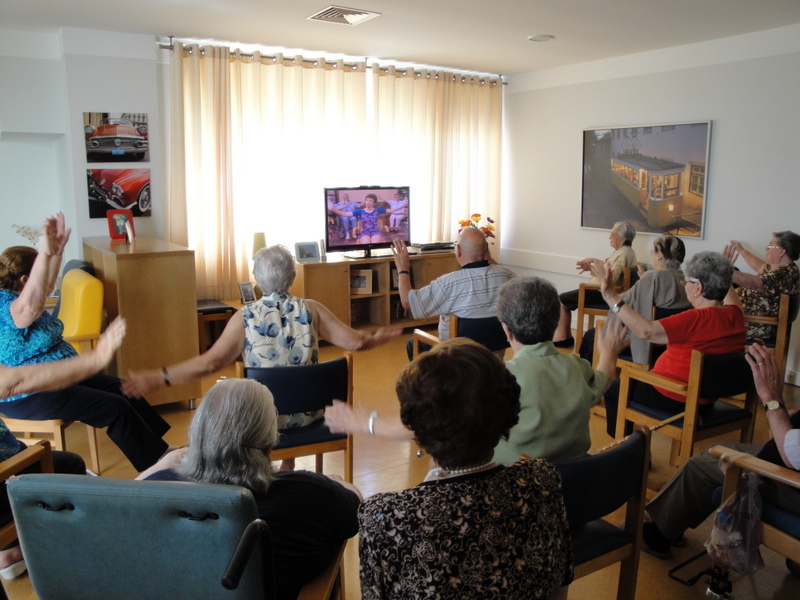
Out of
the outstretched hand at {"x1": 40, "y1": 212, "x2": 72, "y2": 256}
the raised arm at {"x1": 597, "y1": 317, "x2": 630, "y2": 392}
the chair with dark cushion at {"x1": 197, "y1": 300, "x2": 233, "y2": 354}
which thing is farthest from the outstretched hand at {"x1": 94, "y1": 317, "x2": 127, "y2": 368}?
the chair with dark cushion at {"x1": 197, "y1": 300, "x2": 233, "y2": 354}

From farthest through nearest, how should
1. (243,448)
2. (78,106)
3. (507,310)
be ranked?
(78,106) → (507,310) → (243,448)

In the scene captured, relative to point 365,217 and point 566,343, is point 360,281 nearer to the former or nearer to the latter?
point 365,217

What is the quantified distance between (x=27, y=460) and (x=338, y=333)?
1346 mm

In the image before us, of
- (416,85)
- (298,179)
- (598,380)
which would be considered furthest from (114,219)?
(598,380)

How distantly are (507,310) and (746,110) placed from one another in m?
4.06

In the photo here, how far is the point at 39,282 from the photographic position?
275cm

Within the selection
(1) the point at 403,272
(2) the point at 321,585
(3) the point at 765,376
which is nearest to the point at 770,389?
(3) the point at 765,376

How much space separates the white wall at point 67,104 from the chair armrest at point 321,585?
14.6 ft

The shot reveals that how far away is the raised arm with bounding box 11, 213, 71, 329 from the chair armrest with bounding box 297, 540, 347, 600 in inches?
75.2

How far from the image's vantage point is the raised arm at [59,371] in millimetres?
2189

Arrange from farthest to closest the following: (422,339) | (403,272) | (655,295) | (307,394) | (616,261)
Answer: (616,261) < (655,295) < (403,272) < (422,339) < (307,394)

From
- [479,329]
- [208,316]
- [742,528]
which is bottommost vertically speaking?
[742,528]

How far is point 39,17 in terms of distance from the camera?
4609 millimetres

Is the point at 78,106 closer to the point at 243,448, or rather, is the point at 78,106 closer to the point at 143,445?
the point at 143,445
